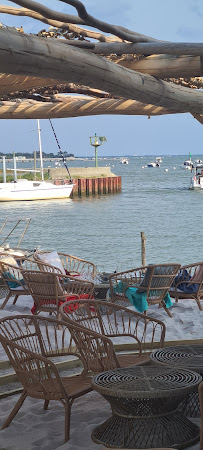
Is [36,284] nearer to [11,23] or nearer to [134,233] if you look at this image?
[11,23]

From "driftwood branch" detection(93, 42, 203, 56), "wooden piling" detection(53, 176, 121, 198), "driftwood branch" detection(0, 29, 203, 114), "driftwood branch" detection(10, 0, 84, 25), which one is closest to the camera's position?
"driftwood branch" detection(0, 29, 203, 114)

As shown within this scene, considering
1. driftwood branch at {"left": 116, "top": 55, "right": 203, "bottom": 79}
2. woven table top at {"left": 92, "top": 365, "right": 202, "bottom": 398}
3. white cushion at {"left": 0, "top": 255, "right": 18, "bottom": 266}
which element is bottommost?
white cushion at {"left": 0, "top": 255, "right": 18, "bottom": 266}

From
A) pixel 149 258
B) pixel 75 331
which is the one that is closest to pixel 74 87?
pixel 75 331

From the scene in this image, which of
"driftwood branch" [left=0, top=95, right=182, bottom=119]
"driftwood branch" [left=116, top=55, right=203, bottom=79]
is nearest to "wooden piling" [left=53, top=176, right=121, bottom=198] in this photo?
"driftwood branch" [left=0, top=95, right=182, bottom=119]

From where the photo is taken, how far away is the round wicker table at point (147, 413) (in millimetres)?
3529

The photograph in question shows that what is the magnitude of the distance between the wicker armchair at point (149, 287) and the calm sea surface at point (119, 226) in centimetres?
1117

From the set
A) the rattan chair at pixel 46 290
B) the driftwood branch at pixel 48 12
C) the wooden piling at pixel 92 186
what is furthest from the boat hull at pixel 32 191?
the driftwood branch at pixel 48 12

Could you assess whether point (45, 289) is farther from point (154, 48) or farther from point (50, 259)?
point (154, 48)

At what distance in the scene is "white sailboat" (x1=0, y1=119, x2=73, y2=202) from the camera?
54719 millimetres

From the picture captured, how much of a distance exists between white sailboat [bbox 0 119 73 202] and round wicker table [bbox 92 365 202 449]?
51008mm

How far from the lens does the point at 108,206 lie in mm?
50188

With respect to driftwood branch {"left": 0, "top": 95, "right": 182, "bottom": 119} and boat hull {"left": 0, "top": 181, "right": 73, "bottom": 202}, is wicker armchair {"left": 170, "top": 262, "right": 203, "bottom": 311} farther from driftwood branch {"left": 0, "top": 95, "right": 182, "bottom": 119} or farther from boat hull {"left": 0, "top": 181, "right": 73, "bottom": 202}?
boat hull {"left": 0, "top": 181, "right": 73, "bottom": 202}

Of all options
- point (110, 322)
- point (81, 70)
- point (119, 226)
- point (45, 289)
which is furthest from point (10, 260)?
point (119, 226)

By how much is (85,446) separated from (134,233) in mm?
32912
